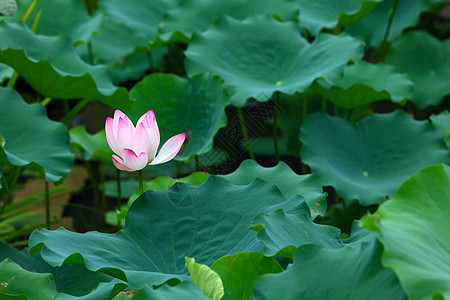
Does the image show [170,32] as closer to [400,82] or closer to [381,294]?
[400,82]

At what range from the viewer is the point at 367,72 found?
2129mm

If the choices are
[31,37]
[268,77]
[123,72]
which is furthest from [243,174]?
[123,72]

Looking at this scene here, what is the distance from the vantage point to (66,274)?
50.7 inches

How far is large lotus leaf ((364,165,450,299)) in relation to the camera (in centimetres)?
70

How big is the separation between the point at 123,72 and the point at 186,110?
1.10 meters

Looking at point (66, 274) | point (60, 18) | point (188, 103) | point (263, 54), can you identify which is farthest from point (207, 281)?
point (60, 18)

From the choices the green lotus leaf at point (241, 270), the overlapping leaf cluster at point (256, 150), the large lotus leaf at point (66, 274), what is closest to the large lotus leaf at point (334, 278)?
the overlapping leaf cluster at point (256, 150)

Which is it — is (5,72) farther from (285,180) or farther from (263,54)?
(285,180)

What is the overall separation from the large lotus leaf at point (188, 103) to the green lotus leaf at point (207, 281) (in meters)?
0.80

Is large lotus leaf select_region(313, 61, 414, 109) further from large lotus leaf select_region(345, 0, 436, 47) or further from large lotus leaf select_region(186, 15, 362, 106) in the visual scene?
large lotus leaf select_region(345, 0, 436, 47)

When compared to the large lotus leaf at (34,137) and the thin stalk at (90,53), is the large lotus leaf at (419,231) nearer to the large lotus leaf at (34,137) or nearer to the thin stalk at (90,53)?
the large lotus leaf at (34,137)

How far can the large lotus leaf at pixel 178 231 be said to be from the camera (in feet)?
3.38

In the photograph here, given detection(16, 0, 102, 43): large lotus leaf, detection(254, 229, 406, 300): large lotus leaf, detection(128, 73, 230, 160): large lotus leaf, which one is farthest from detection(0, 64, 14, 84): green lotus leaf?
detection(254, 229, 406, 300): large lotus leaf

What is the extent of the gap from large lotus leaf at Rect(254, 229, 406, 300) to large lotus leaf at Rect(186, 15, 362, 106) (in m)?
1.00
